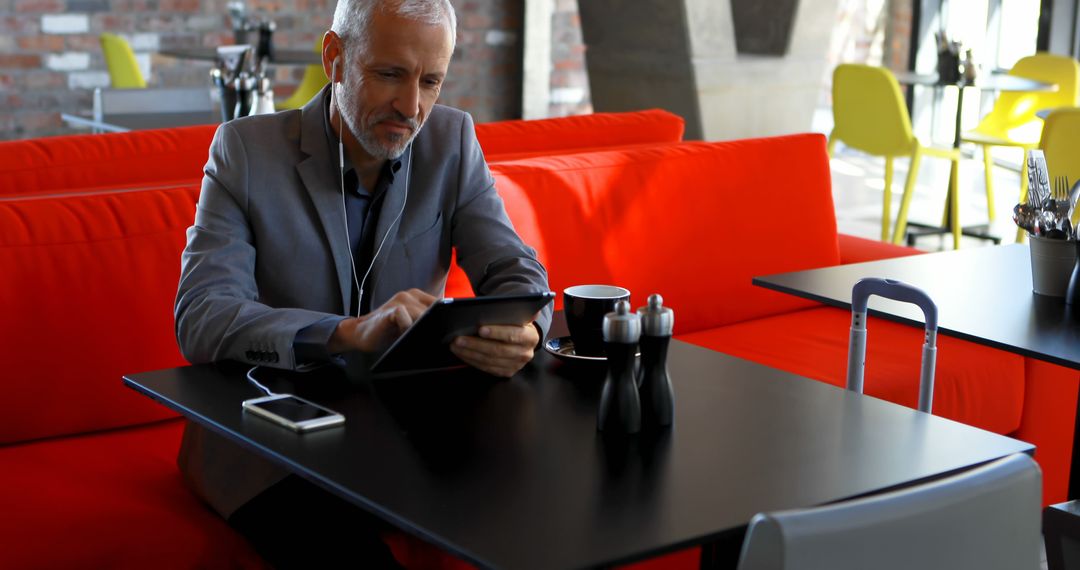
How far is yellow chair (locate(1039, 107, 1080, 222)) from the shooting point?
171 inches

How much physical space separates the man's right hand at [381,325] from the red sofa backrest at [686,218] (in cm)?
99

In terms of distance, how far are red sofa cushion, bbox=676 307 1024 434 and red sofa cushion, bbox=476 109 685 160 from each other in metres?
0.57

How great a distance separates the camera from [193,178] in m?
2.57

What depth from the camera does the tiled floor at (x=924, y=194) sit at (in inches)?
242

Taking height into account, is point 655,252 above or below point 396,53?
below

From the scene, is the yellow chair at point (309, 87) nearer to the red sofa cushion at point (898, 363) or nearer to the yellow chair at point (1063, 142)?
the yellow chair at point (1063, 142)

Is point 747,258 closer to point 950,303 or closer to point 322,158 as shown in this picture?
point 950,303

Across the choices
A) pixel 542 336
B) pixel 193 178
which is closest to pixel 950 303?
pixel 542 336

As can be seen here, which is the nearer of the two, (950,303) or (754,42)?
(950,303)

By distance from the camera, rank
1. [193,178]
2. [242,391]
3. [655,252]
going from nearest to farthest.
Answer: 1. [242,391]
2. [193,178]
3. [655,252]

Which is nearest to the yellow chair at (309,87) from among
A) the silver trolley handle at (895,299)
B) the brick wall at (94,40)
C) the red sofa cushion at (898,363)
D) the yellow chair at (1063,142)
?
the brick wall at (94,40)

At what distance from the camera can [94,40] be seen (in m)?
6.47

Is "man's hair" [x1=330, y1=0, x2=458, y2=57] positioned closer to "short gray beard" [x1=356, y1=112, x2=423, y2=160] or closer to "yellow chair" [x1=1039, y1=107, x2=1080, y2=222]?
"short gray beard" [x1=356, y1=112, x2=423, y2=160]

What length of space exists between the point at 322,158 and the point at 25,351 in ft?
2.05
